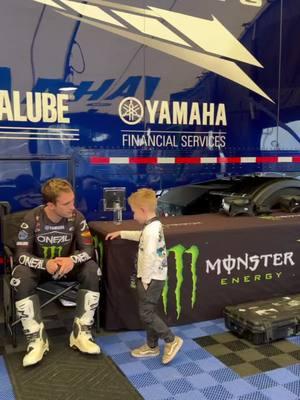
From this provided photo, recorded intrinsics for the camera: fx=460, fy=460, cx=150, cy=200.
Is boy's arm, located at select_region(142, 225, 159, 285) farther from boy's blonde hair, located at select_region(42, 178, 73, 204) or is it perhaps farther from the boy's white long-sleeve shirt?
boy's blonde hair, located at select_region(42, 178, 73, 204)

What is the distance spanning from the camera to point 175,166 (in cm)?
355

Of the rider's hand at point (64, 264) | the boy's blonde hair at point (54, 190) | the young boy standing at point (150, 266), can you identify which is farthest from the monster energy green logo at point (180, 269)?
the boy's blonde hair at point (54, 190)

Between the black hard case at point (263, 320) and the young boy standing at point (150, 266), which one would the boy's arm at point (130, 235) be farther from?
the black hard case at point (263, 320)

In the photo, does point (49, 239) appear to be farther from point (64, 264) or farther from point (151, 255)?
point (151, 255)

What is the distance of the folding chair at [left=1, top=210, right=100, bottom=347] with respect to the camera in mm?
2674

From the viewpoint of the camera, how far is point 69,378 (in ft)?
7.69

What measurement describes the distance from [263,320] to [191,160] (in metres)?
1.37

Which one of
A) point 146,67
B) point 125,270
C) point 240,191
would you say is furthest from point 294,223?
point 146,67

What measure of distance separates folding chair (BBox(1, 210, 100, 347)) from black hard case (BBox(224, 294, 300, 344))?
2.85 ft

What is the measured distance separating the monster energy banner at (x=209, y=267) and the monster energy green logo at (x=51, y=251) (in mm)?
283

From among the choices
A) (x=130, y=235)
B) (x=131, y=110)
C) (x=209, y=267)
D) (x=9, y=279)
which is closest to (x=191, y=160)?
(x=131, y=110)

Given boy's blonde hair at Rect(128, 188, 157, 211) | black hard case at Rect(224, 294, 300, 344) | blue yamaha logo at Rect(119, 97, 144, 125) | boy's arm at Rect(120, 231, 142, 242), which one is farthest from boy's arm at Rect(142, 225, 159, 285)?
blue yamaha logo at Rect(119, 97, 144, 125)

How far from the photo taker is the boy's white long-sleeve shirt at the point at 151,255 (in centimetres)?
245

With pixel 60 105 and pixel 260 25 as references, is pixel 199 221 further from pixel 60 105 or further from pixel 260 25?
pixel 260 25
